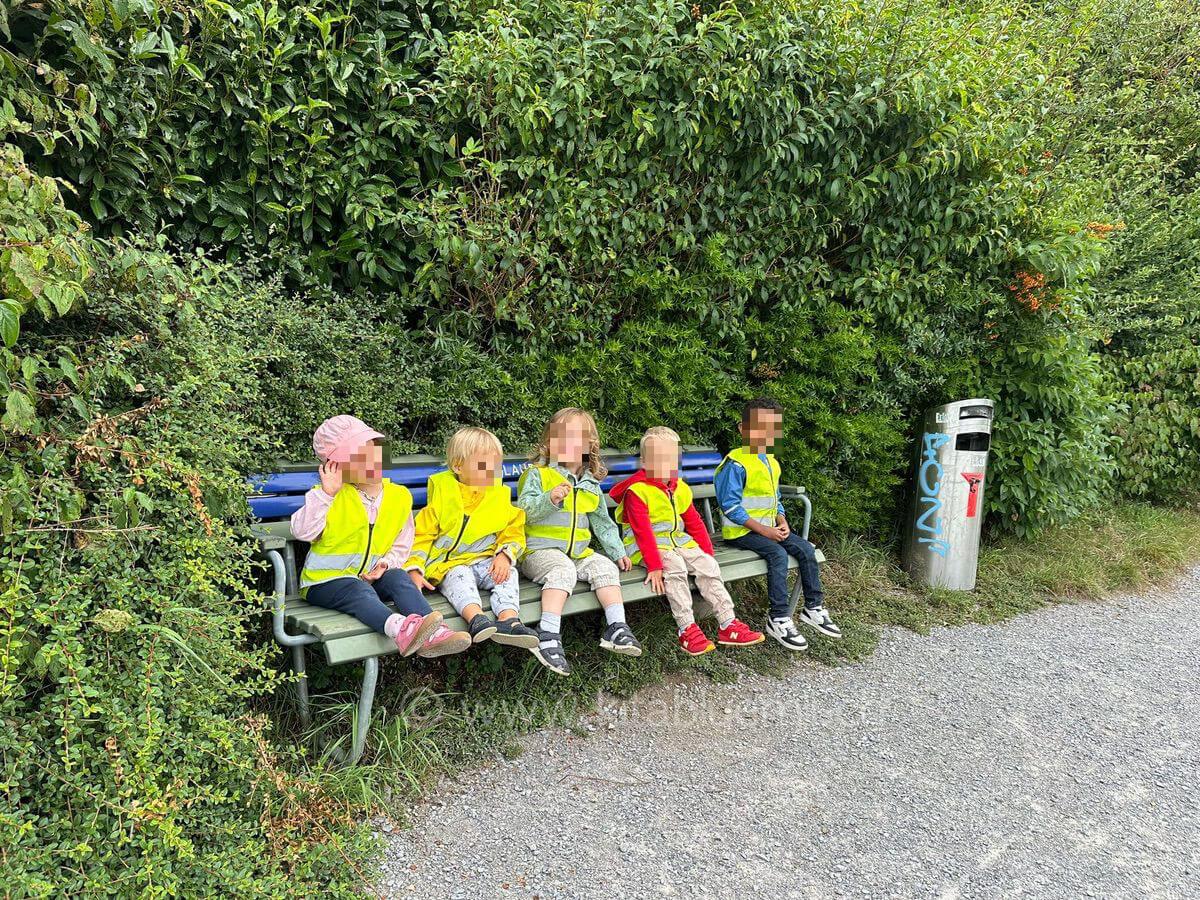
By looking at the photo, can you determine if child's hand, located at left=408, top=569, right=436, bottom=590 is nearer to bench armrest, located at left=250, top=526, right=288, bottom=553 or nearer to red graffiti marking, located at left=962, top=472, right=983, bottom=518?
bench armrest, located at left=250, top=526, right=288, bottom=553

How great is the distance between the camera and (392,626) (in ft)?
9.45

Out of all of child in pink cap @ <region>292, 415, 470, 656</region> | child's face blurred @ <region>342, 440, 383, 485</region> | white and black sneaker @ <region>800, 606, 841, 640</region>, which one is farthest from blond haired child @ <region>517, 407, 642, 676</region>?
white and black sneaker @ <region>800, 606, 841, 640</region>

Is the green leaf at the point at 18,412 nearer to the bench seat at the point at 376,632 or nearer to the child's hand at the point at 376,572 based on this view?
the bench seat at the point at 376,632

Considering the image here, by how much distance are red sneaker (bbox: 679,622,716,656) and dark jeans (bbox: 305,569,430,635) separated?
4.16ft

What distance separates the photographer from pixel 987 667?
456 centimetres

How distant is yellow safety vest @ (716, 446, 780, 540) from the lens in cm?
451

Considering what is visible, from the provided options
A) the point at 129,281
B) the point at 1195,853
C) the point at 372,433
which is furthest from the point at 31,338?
the point at 1195,853

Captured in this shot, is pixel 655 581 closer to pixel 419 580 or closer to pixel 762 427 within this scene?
pixel 419 580

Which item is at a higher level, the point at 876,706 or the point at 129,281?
the point at 129,281

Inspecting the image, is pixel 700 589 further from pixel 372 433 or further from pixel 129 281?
pixel 129 281

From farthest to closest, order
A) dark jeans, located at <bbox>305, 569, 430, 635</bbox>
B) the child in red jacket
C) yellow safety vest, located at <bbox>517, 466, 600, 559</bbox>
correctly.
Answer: the child in red jacket
yellow safety vest, located at <bbox>517, 466, 600, 559</bbox>
dark jeans, located at <bbox>305, 569, 430, 635</bbox>

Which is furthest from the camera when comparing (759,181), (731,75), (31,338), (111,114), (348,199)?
(759,181)

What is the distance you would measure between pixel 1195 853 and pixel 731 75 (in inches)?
156

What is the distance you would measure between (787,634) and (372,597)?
2257 mm
